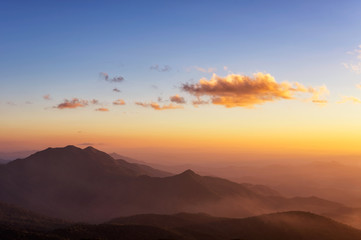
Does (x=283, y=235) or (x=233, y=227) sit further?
(x=233, y=227)

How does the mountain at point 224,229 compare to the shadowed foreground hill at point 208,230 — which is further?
the mountain at point 224,229

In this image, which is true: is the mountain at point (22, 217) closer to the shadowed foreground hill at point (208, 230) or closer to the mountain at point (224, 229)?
the shadowed foreground hill at point (208, 230)

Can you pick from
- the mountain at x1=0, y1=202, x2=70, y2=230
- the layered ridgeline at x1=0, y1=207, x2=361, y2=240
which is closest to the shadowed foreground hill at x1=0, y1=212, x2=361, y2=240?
the layered ridgeline at x1=0, y1=207, x2=361, y2=240

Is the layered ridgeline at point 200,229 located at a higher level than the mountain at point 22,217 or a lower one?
higher

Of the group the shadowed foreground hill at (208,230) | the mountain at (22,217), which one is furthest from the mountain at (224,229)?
the mountain at (22,217)

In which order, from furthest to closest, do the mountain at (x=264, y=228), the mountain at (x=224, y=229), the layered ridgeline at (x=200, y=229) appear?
the mountain at (x=264, y=228), the mountain at (x=224, y=229), the layered ridgeline at (x=200, y=229)

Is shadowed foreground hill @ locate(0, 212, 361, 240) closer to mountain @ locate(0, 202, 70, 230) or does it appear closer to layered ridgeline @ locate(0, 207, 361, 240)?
layered ridgeline @ locate(0, 207, 361, 240)

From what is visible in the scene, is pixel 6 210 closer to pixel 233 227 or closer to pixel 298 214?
pixel 233 227

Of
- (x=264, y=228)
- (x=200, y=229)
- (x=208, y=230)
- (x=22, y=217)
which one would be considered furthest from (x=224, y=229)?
(x=22, y=217)

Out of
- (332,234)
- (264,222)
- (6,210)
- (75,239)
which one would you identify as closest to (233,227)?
(264,222)

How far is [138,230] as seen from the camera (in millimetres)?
93125

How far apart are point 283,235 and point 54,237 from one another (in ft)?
228

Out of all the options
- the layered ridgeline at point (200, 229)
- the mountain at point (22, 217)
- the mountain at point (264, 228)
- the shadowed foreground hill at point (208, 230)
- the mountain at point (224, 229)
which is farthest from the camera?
the mountain at point (22, 217)

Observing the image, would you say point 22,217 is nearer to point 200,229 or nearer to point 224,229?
point 200,229
